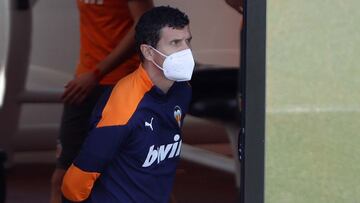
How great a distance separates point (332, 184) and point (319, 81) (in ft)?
1.24

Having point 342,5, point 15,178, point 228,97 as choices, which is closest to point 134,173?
point 342,5

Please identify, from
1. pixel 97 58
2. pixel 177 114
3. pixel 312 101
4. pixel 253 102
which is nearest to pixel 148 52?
pixel 177 114

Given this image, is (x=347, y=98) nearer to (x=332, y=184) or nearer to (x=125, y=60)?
(x=332, y=184)

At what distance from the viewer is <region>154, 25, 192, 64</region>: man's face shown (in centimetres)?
279

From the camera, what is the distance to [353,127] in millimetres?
2980

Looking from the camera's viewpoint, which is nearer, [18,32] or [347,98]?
[347,98]

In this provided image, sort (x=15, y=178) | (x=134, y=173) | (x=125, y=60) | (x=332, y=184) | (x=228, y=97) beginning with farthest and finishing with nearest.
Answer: (x=15, y=178), (x=228, y=97), (x=125, y=60), (x=332, y=184), (x=134, y=173)

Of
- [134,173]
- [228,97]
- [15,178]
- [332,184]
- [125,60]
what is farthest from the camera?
[15,178]

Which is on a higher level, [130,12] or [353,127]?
[130,12]

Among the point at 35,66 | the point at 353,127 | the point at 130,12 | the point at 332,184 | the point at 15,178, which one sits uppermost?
the point at 130,12

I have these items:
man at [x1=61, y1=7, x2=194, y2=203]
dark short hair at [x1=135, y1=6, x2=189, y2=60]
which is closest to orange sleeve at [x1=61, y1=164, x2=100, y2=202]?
man at [x1=61, y1=7, x2=194, y2=203]

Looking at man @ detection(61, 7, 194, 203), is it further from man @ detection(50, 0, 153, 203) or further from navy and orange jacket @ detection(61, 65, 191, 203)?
man @ detection(50, 0, 153, 203)

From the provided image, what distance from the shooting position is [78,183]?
2791 millimetres

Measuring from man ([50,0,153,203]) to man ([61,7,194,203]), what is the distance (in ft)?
2.21
